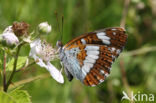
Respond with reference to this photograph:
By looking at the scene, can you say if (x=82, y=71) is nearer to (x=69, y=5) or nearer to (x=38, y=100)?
(x=38, y=100)

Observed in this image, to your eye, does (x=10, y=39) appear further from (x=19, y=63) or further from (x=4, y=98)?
(x=4, y=98)

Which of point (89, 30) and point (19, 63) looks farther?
point (89, 30)

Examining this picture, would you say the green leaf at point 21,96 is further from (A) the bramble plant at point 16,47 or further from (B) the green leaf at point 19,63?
(B) the green leaf at point 19,63

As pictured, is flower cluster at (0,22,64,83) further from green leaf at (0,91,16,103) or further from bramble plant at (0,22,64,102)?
green leaf at (0,91,16,103)

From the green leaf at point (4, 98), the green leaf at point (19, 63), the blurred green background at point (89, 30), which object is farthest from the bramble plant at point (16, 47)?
the blurred green background at point (89, 30)

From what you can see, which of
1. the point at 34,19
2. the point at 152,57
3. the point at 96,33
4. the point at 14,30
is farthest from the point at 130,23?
the point at 14,30

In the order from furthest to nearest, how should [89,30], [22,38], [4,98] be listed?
[89,30], [22,38], [4,98]

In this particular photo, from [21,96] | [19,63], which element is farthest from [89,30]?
[21,96]
